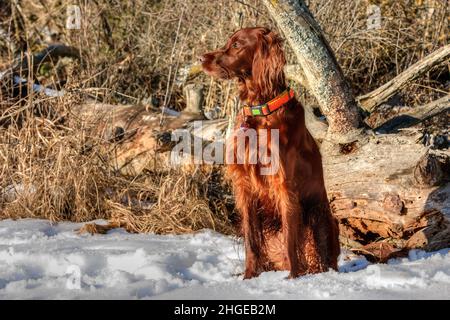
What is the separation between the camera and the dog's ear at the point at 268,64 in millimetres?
3602

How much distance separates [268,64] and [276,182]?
1.98 feet

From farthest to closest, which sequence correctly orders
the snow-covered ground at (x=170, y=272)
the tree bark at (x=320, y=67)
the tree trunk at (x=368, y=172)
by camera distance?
the tree bark at (x=320, y=67), the tree trunk at (x=368, y=172), the snow-covered ground at (x=170, y=272)

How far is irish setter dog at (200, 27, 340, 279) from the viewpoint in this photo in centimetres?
355

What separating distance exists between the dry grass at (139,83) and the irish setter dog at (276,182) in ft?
3.71

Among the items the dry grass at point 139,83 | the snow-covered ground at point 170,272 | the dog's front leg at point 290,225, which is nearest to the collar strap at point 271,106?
the dog's front leg at point 290,225

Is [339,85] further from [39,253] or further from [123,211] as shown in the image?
[39,253]

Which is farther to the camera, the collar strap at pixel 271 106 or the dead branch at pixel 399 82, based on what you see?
the dead branch at pixel 399 82

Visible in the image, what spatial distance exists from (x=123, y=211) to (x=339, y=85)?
1.73 meters

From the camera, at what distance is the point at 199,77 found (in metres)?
7.32

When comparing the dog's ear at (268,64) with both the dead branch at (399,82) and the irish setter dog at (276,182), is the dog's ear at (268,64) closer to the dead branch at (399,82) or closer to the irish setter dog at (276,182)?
the irish setter dog at (276,182)

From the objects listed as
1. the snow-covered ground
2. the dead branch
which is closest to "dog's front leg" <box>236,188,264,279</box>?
the snow-covered ground

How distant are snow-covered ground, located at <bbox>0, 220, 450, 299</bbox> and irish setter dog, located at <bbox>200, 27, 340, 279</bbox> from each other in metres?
0.18
